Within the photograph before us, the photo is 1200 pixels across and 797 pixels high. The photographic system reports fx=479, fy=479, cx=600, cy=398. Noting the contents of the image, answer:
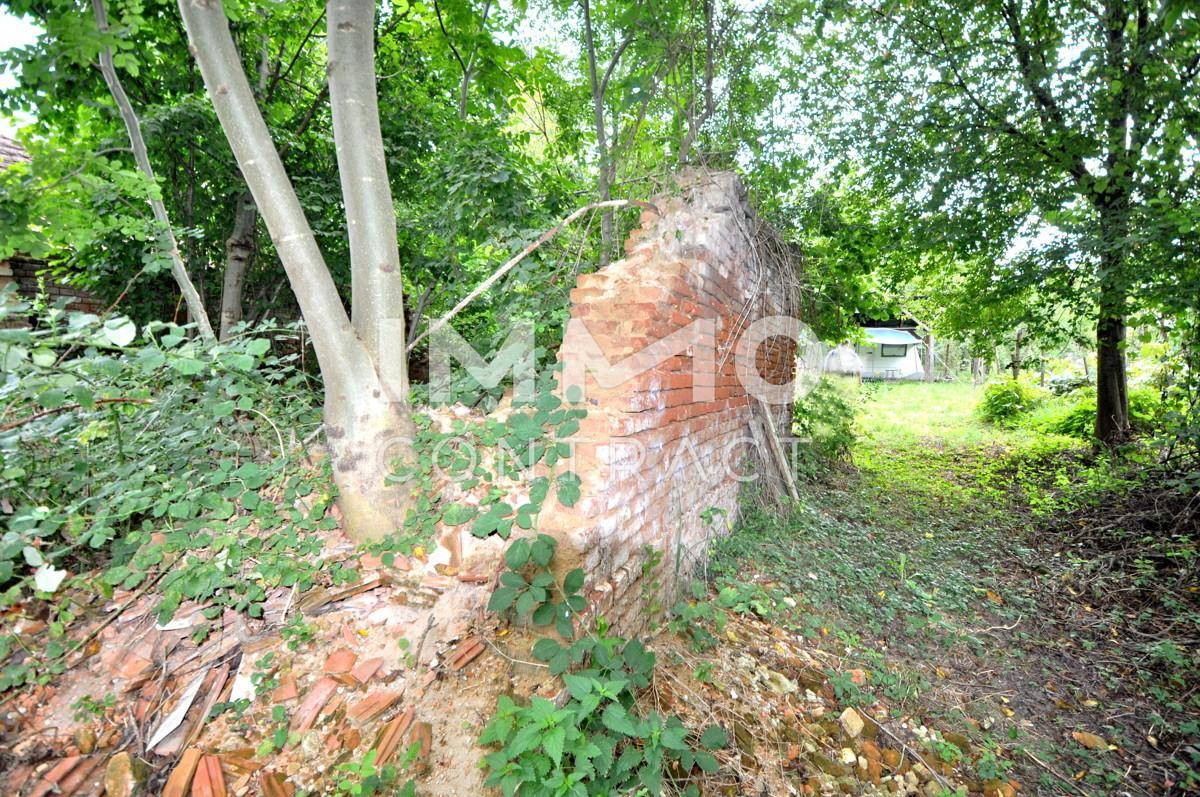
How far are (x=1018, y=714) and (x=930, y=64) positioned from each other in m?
5.90

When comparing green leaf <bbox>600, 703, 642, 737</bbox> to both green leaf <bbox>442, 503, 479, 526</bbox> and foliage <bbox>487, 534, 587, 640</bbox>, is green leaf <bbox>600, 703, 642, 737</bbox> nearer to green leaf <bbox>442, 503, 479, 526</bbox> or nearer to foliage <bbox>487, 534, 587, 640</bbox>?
foliage <bbox>487, 534, 587, 640</bbox>

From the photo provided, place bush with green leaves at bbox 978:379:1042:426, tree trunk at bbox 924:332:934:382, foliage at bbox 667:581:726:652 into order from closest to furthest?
foliage at bbox 667:581:726:652 → bush with green leaves at bbox 978:379:1042:426 → tree trunk at bbox 924:332:934:382

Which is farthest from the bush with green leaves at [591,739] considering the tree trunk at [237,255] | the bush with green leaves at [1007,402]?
the bush with green leaves at [1007,402]

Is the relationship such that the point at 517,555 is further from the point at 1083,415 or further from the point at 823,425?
the point at 1083,415

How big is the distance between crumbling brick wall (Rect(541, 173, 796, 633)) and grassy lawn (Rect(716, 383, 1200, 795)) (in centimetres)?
70

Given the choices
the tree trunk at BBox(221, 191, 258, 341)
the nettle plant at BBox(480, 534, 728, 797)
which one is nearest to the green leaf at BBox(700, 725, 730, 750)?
the nettle plant at BBox(480, 534, 728, 797)

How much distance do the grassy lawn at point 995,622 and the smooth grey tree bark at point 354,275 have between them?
7.62 feet

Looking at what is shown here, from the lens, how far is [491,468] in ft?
7.71

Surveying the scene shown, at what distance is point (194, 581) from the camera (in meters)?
1.79

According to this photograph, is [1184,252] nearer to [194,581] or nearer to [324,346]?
[324,346]

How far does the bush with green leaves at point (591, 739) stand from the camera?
1.31m

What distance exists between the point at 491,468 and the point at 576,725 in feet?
3.89

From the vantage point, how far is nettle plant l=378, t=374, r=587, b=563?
6.60ft

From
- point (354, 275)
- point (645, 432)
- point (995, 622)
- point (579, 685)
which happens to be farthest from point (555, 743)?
point (995, 622)
